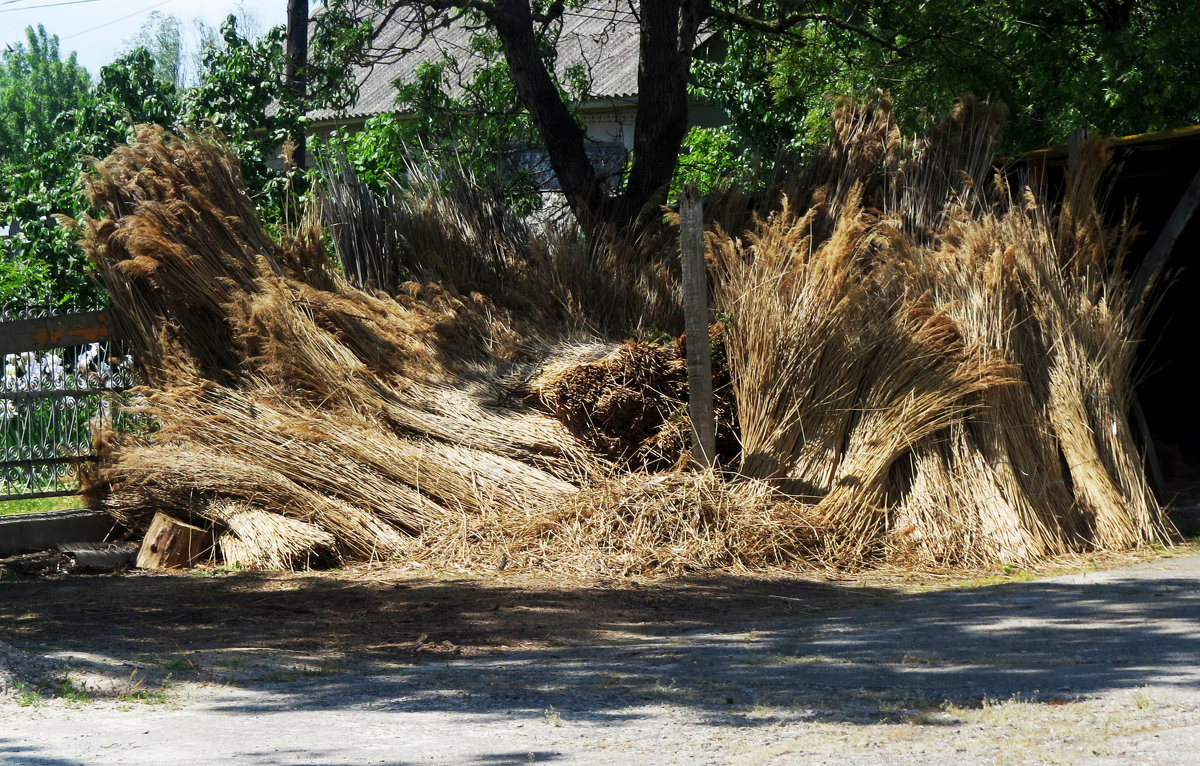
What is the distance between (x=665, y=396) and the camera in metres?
8.34

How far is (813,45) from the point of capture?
594 inches

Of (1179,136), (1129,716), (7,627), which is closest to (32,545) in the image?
(7,627)

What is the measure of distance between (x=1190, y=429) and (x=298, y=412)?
8270 millimetres

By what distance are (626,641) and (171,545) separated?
3929mm

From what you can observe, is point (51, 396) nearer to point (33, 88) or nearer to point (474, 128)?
point (474, 128)

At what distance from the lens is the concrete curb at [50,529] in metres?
8.80

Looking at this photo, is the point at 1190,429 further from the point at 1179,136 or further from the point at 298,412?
the point at 298,412

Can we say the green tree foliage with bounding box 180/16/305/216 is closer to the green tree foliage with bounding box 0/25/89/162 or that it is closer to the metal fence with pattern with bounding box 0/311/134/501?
the metal fence with pattern with bounding box 0/311/134/501

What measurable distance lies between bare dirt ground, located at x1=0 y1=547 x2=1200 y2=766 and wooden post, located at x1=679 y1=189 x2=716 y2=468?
1.16 meters

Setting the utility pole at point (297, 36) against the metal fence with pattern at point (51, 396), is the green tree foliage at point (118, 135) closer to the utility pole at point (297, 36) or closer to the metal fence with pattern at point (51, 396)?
the utility pole at point (297, 36)

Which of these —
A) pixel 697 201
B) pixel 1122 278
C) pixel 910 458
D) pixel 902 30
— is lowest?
pixel 910 458

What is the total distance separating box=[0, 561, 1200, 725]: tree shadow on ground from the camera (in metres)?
4.66

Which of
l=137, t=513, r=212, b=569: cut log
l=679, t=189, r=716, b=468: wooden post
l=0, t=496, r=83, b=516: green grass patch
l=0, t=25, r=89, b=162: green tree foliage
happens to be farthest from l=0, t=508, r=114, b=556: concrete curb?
l=0, t=25, r=89, b=162: green tree foliage

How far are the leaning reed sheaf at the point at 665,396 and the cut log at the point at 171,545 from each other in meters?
0.22
